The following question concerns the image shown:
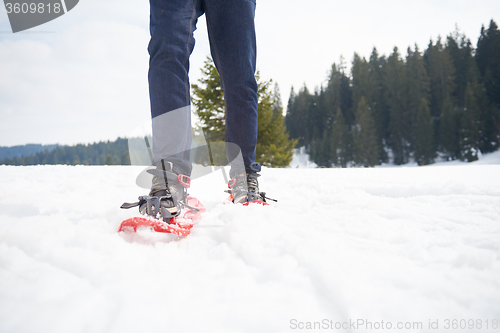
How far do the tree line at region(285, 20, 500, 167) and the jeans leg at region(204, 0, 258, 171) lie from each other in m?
30.8

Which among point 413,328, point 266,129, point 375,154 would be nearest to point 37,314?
point 413,328

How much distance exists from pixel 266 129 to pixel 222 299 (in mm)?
15256

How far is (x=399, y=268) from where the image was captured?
58cm

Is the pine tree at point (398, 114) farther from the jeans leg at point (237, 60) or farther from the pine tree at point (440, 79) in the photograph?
the jeans leg at point (237, 60)

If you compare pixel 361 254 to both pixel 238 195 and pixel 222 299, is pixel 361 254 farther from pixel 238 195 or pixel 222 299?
pixel 238 195

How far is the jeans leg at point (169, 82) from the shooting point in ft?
3.57

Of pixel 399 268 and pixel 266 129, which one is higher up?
pixel 266 129

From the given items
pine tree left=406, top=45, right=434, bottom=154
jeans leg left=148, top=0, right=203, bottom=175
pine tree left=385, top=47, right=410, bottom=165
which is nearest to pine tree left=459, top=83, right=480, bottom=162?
pine tree left=406, top=45, right=434, bottom=154

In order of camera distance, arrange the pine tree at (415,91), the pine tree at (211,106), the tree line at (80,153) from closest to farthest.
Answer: the pine tree at (211,106) < the pine tree at (415,91) < the tree line at (80,153)

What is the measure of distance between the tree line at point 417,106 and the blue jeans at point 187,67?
3081cm

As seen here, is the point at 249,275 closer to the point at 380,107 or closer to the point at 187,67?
the point at 187,67

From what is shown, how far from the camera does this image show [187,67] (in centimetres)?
121

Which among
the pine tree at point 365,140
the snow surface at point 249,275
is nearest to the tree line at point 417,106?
the pine tree at point 365,140

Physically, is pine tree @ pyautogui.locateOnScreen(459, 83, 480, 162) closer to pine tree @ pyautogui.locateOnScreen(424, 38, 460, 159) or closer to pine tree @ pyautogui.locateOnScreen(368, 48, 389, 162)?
pine tree @ pyautogui.locateOnScreen(424, 38, 460, 159)
